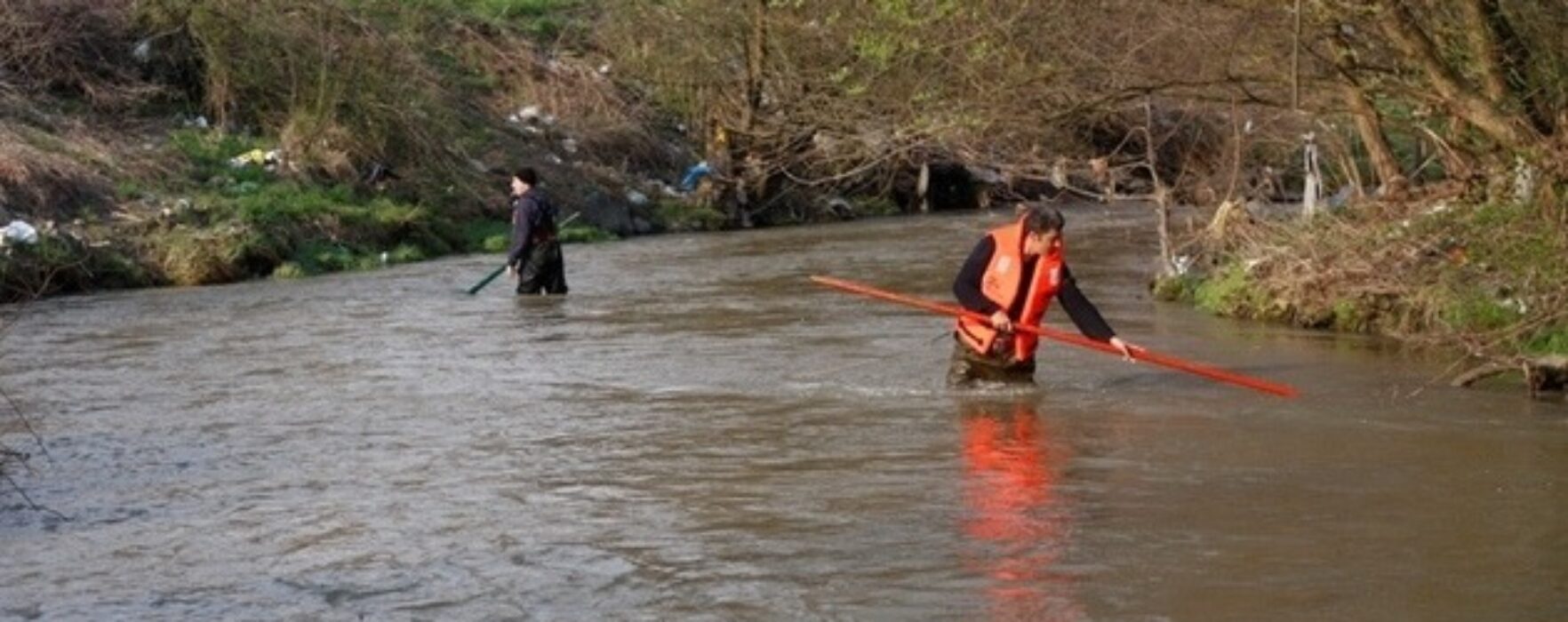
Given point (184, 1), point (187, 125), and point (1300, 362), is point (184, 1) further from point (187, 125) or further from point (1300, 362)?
point (1300, 362)

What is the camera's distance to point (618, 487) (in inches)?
472

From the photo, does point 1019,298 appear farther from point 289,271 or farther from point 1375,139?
point 289,271

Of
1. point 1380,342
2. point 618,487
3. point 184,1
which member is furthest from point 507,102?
point 618,487

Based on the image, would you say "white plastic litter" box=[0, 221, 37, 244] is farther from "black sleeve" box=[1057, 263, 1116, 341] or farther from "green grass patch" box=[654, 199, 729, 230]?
"black sleeve" box=[1057, 263, 1116, 341]

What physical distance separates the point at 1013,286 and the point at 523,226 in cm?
828

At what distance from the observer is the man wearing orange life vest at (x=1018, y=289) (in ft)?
46.7

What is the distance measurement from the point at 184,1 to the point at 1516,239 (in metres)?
19.9

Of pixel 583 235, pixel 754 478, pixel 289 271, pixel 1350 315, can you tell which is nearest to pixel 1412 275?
pixel 1350 315

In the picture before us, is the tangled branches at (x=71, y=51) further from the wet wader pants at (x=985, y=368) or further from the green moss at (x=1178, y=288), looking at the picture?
the wet wader pants at (x=985, y=368)

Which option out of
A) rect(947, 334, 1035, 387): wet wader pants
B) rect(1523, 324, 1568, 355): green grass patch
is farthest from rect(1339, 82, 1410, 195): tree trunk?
rect(947, 334, 1035, 387): wet wader pants

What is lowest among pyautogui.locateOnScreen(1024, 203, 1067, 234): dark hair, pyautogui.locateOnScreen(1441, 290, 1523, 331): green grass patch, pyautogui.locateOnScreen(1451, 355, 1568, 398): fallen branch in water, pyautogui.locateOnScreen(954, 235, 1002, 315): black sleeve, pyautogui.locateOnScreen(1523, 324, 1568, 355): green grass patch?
pyautogui.locateOnScreen(1451, 355, 1568, 398): fallen branch in water

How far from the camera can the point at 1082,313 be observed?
47.0 ft

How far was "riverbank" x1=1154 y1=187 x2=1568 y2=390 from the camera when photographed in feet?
48.3

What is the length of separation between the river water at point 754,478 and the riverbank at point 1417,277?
36cm
